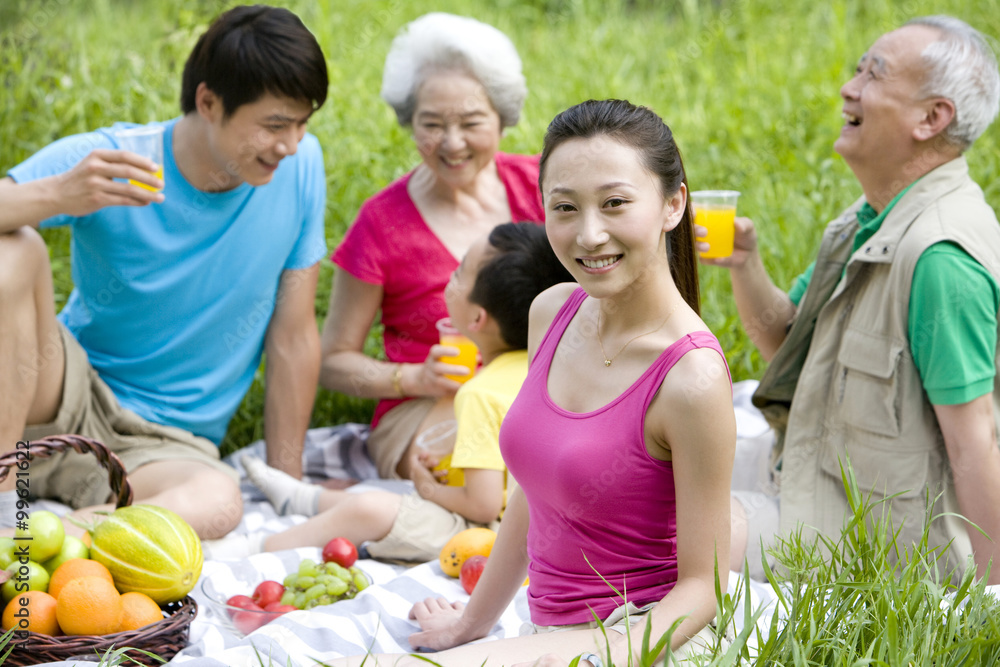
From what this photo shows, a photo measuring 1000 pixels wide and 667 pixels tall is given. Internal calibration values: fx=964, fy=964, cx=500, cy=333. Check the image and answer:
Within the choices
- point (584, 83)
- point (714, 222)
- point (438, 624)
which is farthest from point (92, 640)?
point (584, 83)

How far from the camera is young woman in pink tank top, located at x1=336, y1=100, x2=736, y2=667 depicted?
1706 mm

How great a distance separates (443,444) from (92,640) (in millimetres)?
1388

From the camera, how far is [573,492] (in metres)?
1.81

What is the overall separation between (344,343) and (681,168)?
2.03 meters

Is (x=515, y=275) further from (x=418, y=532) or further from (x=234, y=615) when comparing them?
(x=234, y=615)

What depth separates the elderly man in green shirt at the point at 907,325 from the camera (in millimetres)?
2395

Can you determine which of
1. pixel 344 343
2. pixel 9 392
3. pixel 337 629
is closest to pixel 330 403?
pixel 344 343

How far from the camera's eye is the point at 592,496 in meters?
1.81

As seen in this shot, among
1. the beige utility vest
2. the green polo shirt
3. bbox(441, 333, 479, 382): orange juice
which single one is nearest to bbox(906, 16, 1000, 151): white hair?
the beige utility vest

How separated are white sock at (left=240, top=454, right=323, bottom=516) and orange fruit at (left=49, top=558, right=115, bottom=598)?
40.6 inches

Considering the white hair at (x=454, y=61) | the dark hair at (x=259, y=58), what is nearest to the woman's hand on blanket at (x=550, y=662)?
the dark hair at (x=259, y=58)

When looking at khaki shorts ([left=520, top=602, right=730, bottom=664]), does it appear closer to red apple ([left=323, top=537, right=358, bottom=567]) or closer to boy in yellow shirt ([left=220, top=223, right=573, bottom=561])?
boy in yellow shirt ([left=220, top=223, right=573, bottom=561])

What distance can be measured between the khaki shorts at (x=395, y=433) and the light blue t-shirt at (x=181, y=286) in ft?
1.78

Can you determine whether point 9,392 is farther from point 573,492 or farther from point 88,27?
point 88,27
